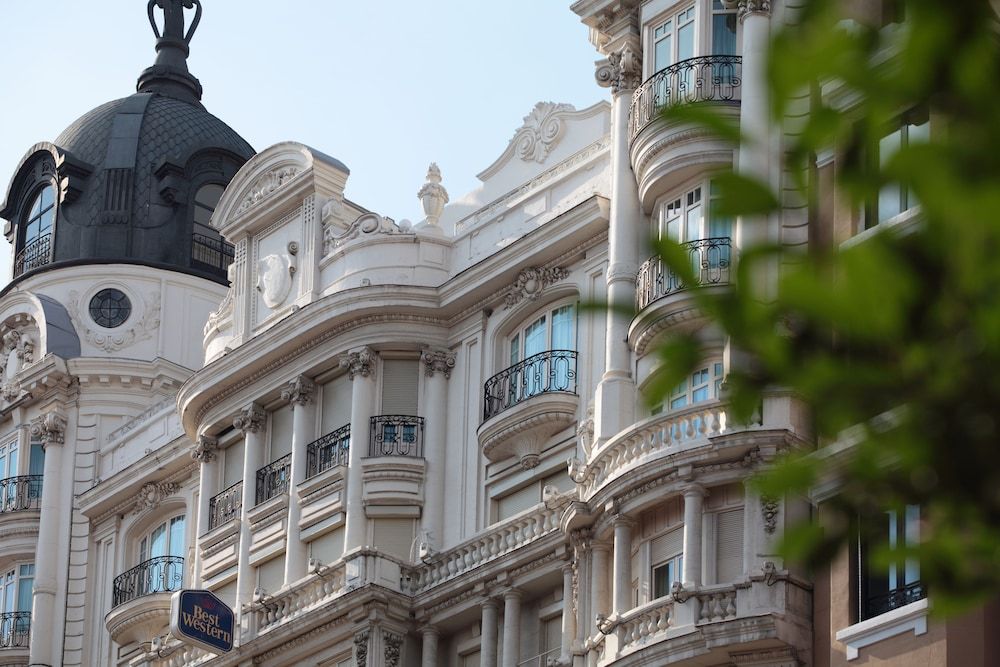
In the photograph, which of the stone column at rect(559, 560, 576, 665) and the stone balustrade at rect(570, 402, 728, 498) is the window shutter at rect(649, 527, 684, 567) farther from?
the stone column at rect(559, 560, 576, 665)

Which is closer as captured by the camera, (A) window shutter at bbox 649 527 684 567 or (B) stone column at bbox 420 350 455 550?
(A) window shutter at bbox 649 527 684 567

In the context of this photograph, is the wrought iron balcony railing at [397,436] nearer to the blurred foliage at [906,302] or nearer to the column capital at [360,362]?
the column capital at [360,362]

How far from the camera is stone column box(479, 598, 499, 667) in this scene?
34.0 metres

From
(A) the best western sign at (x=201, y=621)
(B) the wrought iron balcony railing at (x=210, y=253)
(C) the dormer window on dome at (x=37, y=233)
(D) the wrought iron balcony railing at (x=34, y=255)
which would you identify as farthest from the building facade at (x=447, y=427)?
(C) the dormer window on dome at (x=37, y=233)

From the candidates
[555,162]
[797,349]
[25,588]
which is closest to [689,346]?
[797,349]

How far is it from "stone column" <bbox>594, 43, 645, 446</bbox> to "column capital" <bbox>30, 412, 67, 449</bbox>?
17.3m

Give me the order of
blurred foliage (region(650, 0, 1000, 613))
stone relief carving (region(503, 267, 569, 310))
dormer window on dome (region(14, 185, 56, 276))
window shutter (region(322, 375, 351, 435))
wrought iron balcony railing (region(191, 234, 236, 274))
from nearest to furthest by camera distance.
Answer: blurred foliage (region(650, 0, 1000, 613)) < stone relief carving (region(503, 267, 569, 310)) < window shutter (region(322, 375, 351, 435)) < wrought iron balcony railing (region(191, 234, 236, 274)) < dormer window on dome (region(14, 185, 56, 276))

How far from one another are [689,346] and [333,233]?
109 ft

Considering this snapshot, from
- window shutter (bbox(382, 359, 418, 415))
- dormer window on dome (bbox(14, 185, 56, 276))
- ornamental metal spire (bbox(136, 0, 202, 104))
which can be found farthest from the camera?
ornamental metal spire (bbox(136, 0, 202, 104))

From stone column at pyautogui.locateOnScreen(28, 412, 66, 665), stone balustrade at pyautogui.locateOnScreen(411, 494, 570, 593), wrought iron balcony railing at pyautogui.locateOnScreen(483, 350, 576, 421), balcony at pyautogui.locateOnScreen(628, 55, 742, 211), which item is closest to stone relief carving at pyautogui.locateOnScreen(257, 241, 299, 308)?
wrought iron balcony railing at pyautogui.locateOnScreen(483, 350, 576, 421)

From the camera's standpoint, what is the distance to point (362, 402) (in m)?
37.3

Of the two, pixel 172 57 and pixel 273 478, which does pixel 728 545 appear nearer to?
pixel 273 478

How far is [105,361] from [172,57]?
11853mm

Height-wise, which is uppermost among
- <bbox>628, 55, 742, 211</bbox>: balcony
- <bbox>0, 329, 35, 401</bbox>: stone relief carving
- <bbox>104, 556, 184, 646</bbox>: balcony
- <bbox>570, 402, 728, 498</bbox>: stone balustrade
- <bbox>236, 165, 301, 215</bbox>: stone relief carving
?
<bbox>236, 165, 301, 215</bbox>: stone relief carving
